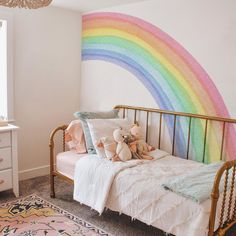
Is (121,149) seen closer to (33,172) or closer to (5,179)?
(5,179)

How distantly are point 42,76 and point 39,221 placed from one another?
1751 millimetres

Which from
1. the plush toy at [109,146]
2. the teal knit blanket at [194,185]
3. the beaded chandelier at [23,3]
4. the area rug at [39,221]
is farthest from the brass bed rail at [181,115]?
the beaded chandelier at [23,3]

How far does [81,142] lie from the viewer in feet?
9.80

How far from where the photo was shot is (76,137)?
3.00 metres

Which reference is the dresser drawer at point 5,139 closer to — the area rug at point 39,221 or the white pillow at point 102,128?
the area rug at point 39,221

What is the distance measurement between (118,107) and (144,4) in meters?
1.19

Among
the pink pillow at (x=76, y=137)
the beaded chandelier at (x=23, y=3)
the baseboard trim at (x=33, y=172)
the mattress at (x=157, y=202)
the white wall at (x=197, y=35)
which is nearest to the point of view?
the beaded chandelier at (x=23, y=3)

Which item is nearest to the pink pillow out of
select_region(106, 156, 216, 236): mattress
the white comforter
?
the white comforter

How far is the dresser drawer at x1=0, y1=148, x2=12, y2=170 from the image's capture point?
2.89 meters

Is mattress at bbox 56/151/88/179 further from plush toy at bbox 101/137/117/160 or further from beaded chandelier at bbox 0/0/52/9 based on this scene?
beaded chandelier at bbox 0/0/52/9

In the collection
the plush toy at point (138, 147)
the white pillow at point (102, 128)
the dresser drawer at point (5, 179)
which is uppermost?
the white pillow at point (102, 128)

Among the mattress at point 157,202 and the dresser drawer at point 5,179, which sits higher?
the mattress at point 157,202

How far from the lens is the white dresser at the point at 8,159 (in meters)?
2.89

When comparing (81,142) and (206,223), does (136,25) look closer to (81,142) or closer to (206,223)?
(81,142)
